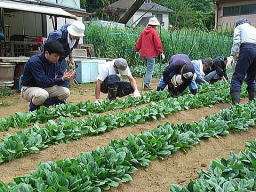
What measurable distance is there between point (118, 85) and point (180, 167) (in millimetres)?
3380

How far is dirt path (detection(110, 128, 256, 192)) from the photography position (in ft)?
10.7

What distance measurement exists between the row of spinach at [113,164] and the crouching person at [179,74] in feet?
7.15

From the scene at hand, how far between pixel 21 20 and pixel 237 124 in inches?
458

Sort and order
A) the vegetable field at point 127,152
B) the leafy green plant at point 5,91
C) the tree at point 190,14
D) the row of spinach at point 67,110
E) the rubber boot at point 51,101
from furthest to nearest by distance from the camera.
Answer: the tree at point 190,14, the leafy green plant at point 5,91, the rubber boot at point 51,101, the row of spinach at point 67,110, the vegetable field at point 127,152

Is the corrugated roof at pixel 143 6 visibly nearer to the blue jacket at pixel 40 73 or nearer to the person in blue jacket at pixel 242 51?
the person in blue jacket at pixel 242 51

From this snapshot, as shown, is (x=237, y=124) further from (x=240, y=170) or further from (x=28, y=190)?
(x=28, y=190)

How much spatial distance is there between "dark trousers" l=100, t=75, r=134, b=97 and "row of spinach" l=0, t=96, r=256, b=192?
95.2 inches

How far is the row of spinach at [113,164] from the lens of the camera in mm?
2766

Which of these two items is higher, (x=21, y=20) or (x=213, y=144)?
(x=21, y=20)

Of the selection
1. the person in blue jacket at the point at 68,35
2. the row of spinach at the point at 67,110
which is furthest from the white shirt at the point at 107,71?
the person in blue jacket at the point at 68,35

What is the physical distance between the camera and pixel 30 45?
12781mm

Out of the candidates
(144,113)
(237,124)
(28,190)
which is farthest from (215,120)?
(28,190)

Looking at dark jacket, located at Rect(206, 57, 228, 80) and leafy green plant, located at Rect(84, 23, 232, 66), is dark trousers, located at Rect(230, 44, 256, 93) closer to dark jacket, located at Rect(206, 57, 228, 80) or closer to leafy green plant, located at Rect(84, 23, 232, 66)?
dark jacket, located at Rect(206, 57, 228, 80)

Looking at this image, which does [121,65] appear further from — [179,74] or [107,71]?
[179,74]
